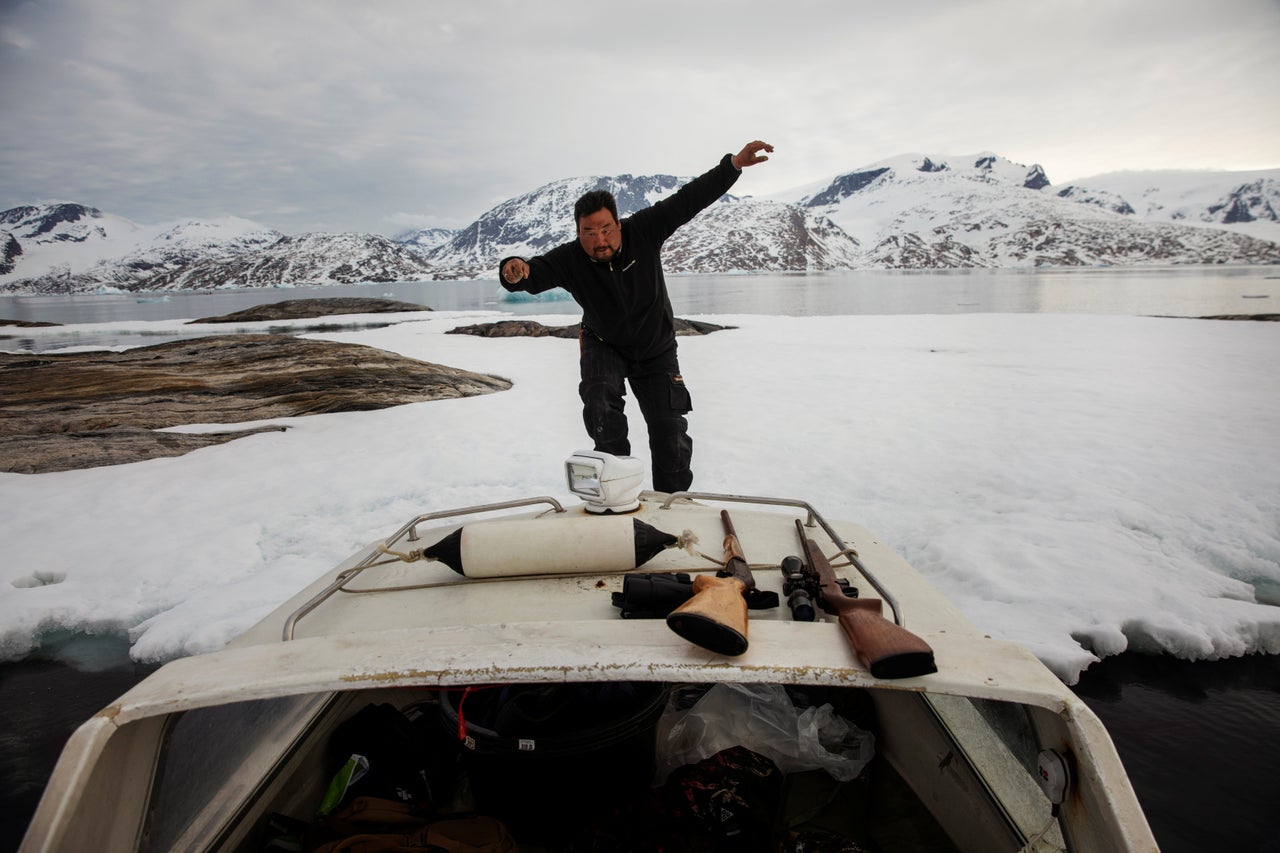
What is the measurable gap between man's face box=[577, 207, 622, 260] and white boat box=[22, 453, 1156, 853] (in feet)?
5.39

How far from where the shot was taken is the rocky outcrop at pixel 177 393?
23.2 ft

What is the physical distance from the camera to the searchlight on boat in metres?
2.71

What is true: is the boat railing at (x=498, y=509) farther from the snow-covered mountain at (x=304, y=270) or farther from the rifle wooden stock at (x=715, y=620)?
the snow-covered mountain at (x=304, y=270)

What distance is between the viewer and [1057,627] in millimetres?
3385

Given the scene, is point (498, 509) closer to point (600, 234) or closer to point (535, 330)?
point (600, 234)

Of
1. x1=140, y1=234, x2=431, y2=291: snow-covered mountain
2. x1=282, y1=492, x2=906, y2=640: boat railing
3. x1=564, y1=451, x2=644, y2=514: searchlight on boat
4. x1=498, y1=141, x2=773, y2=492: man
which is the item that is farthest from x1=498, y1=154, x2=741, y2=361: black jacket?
x1=140, y1=234, x2=431, y2=291: snow-covered mountain

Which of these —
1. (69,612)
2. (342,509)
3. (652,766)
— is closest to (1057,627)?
(652,766)

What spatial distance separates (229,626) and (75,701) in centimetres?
73

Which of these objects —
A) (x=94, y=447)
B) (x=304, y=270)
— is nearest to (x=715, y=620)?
(x=94, y=447)

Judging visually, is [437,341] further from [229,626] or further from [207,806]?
[207,806]

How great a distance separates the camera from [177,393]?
9.53m

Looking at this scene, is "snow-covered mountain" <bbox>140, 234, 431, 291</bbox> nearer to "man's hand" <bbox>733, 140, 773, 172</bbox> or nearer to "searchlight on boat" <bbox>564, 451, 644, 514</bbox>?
"man's hand" <bbox>733, 140, 773, 172</bbox>

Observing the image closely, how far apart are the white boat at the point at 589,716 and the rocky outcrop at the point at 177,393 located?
6324 mm

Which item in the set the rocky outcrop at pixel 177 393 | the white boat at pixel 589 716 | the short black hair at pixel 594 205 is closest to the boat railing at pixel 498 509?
the white boat at pixel 589 716
